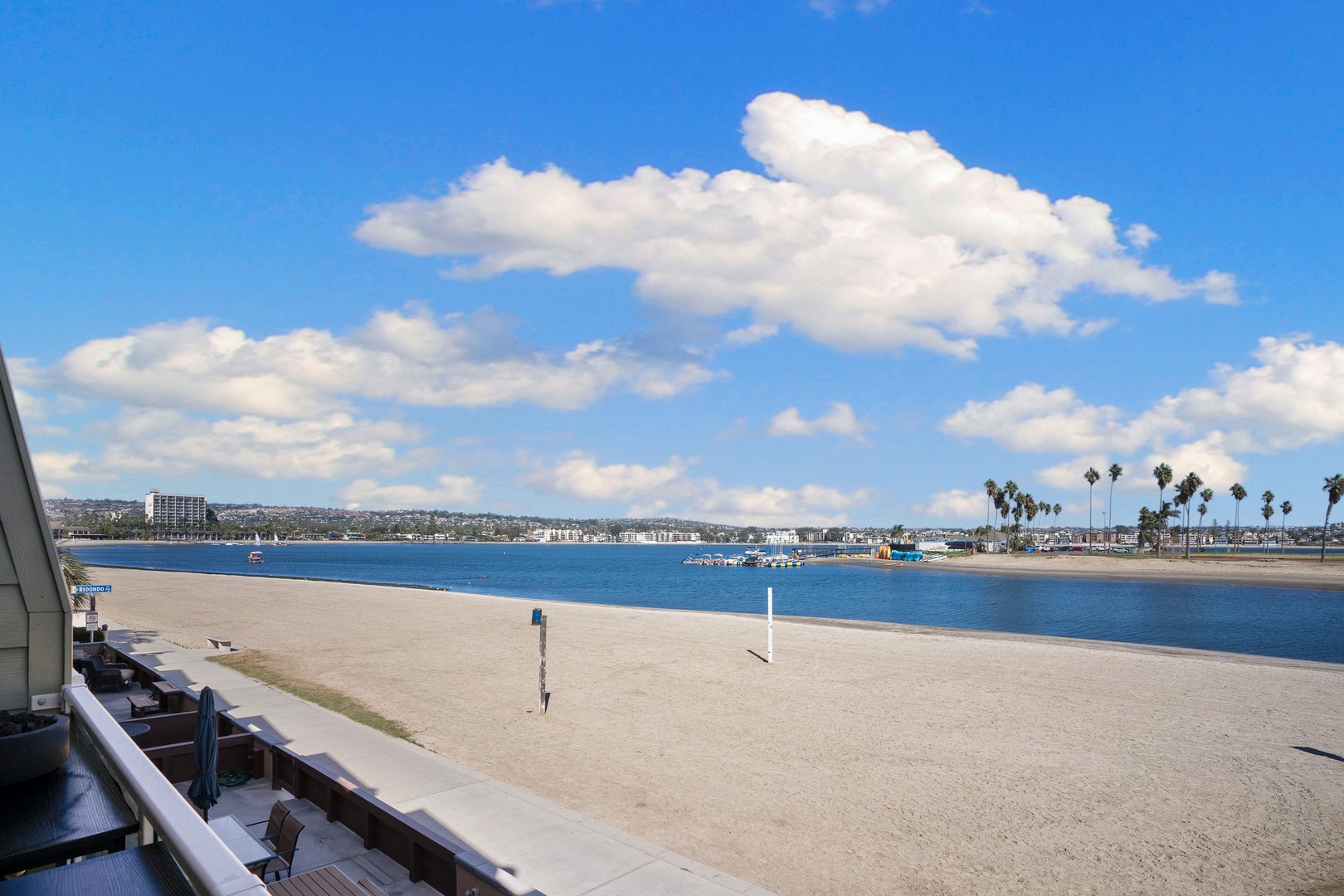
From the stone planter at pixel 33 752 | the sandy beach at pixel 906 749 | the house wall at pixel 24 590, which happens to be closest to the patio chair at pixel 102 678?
the sandy beach at pixel 906 749

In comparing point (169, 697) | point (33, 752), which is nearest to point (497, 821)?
point (33, 752)

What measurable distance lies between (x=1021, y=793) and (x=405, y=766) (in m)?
9.45

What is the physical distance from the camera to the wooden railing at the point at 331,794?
682 cm

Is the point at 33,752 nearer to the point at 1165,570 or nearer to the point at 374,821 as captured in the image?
the point at 374,821

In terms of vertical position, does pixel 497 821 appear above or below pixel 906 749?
above

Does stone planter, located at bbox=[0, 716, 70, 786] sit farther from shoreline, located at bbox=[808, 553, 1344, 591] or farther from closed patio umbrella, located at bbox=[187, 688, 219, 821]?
shoreline, located at bbox=[808, 553, 1344, 591]

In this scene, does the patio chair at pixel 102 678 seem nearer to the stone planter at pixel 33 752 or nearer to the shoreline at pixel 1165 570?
the stone planter at pixel 33 752

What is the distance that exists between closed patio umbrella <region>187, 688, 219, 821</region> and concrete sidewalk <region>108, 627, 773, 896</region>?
87.3 inches

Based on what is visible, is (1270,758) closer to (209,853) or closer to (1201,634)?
(209,853)

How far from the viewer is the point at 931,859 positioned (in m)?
9.52

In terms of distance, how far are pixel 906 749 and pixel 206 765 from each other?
37.1 feet

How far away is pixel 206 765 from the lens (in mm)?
8180

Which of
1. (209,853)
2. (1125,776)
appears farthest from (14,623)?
(1125,776)

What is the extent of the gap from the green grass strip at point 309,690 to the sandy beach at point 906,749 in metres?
0.53
